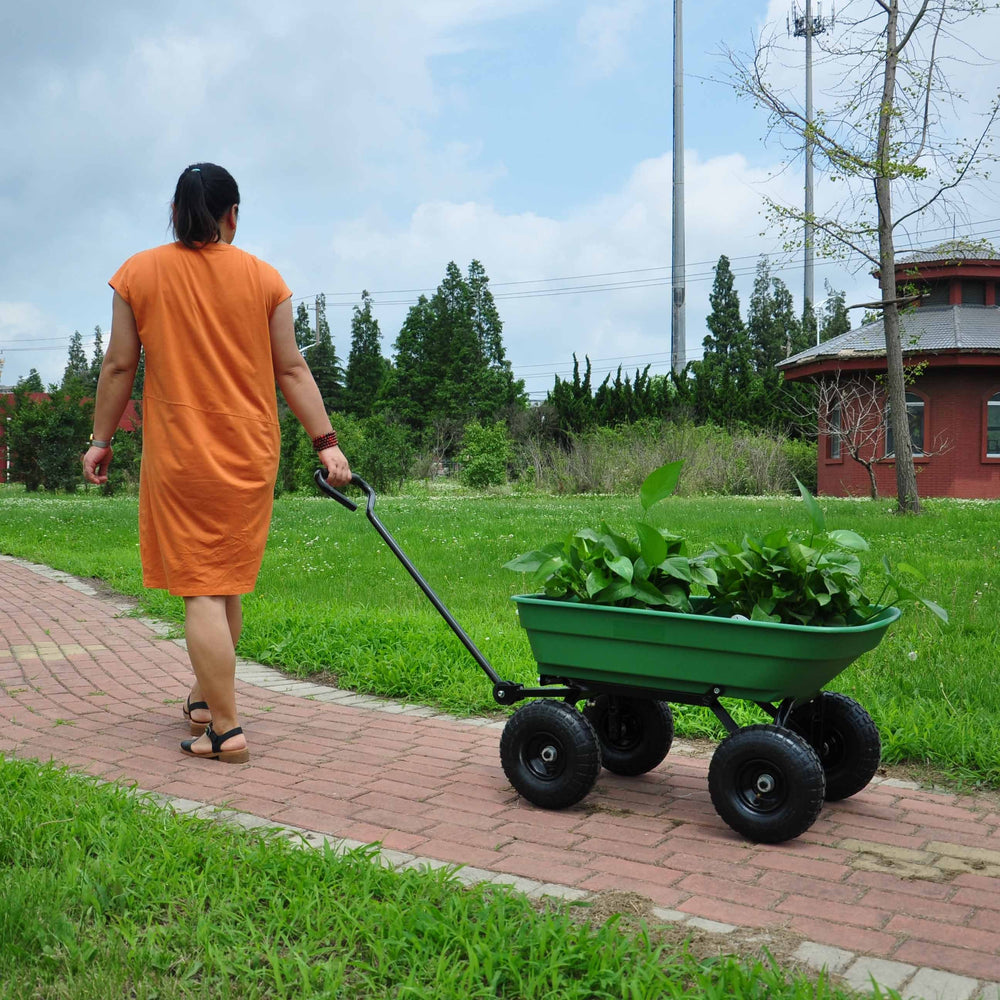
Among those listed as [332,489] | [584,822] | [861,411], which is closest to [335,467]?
[332,489]

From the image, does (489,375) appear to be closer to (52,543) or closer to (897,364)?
(897,364)

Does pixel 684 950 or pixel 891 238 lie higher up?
pixel 891 238

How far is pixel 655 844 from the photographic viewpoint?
312 cm

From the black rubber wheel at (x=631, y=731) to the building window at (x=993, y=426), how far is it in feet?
83.0

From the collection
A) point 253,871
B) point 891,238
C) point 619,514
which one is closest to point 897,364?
point 891,238

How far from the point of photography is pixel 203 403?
3867 millimetres

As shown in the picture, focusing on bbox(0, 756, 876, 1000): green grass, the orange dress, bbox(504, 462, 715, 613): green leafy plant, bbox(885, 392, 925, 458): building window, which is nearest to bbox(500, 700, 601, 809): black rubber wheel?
bbox(504, 462, 715, 613): green leafy plant

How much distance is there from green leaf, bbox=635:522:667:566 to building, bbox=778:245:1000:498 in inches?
897

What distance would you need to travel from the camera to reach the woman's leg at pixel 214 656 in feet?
12.9

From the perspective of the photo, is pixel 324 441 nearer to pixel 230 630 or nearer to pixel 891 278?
pixel 230 630

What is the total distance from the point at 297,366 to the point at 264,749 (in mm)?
1433

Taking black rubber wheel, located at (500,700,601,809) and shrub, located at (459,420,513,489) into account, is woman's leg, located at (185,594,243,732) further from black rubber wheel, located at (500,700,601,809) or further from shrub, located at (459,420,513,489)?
shrub, located at (459,420,513,489)

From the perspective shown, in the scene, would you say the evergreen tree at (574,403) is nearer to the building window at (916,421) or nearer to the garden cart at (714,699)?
the building window at (916,421)

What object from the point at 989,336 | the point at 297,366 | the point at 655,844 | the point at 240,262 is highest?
the point at 989,336
